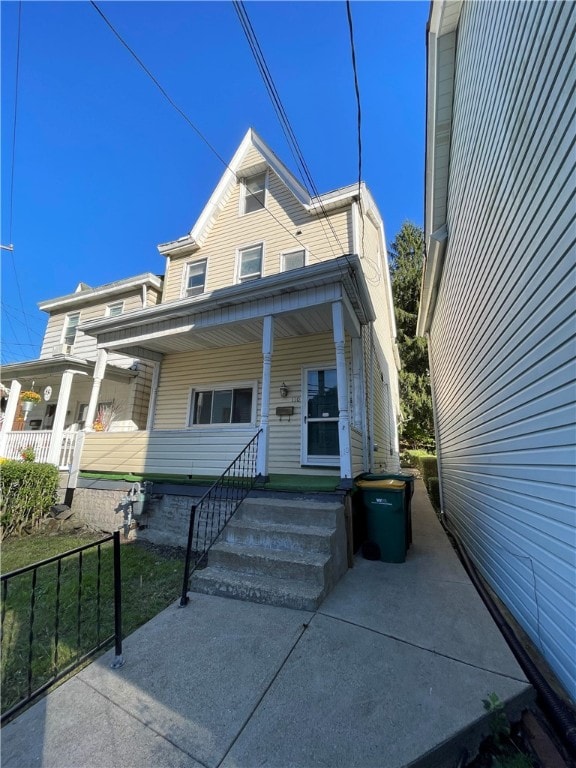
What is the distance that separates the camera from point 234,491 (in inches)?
202

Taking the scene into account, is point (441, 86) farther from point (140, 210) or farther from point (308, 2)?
point (140, 210)

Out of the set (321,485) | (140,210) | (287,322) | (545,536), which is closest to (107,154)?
(140,210)

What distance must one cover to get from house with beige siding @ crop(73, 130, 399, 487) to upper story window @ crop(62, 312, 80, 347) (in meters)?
2.74

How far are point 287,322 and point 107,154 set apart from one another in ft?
21.8

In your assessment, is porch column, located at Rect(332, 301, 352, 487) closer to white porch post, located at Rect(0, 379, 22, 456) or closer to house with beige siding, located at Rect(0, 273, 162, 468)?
house with beige siding, located at Rect(0, 273, 162, 468)

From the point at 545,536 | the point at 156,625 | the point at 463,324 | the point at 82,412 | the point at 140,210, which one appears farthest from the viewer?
the point at 140,210

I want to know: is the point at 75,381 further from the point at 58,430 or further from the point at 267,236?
the point at 267,236

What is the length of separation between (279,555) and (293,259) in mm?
6586

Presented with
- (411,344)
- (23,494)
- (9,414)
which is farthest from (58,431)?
(411,344)

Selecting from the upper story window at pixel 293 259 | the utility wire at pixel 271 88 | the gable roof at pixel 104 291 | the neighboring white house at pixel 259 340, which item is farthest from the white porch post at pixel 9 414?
the utility wire at pixel 271 88

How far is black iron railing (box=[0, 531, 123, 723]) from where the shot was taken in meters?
2.15

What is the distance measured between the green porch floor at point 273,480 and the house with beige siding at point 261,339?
0.17 m

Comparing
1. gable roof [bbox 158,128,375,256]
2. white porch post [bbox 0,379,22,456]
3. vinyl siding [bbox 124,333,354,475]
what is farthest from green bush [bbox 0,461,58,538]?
gable roof [bbox 158,128,375,256]

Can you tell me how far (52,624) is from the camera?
10.4ft
